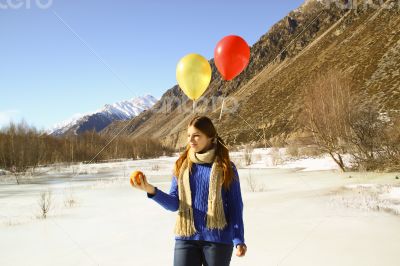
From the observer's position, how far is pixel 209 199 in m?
2.57

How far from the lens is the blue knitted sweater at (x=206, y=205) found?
2539 millimetres

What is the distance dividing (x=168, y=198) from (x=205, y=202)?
0.84 ft

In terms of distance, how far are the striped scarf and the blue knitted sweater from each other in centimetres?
4

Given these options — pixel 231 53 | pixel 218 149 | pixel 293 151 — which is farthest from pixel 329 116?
pixel 218 149

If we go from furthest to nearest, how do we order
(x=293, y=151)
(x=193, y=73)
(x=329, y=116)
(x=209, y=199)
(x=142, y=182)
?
1. (x=293, y=151)
2. (x=329, y=116)
3. (x=193, y=73)
4. (x=209, y=199)
5. (x=142, y=182)

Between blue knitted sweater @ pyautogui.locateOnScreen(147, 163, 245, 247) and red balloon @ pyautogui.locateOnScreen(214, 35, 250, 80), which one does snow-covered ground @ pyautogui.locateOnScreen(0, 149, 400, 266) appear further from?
red balloon @ pyautogui.locateOnScreen(214, 35, 250, 80)

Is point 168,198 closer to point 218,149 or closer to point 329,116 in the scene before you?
point 218,149

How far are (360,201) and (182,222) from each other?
663cm

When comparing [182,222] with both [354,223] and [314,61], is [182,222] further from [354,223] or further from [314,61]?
[314,61]

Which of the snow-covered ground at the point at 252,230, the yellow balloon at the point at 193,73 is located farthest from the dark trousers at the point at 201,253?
the yellow balloon at the point at 193,73

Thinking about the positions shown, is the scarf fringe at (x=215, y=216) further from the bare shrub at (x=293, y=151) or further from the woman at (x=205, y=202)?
the bare shrub at (x=293, y=151)

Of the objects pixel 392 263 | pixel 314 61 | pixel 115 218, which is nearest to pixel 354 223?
pixel 392 263

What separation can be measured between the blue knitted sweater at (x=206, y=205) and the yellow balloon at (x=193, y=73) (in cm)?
217

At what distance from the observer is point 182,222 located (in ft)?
8.52
